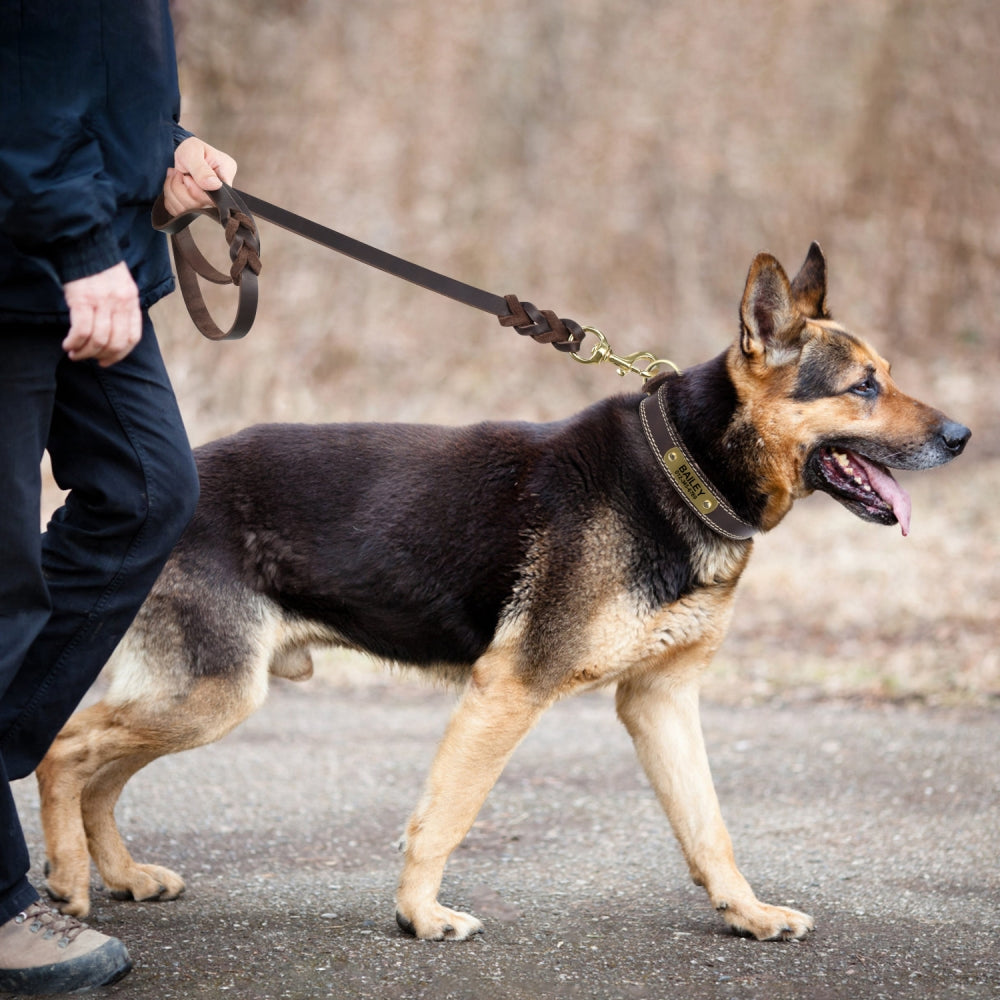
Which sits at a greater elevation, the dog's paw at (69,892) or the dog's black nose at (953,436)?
the dog's black nose at (953,436)

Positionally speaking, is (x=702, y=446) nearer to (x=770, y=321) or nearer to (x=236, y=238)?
(x=770, y=321)

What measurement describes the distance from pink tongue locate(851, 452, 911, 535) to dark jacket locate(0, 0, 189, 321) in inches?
91.7

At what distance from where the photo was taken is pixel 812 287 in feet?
13.7

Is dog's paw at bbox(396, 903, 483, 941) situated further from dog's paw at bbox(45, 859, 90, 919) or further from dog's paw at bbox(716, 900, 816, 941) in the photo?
dog's paw at bbox(45, 859, 90, 919)

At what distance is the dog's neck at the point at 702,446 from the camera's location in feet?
12.5

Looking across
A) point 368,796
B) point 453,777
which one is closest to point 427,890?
point 453,777

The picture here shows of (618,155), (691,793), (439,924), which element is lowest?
(439,924)

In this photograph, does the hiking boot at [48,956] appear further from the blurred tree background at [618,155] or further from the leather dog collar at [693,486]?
the blurred tree background at [618,155]

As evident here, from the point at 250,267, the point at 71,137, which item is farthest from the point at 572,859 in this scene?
the point at 71,137

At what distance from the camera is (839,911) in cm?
383

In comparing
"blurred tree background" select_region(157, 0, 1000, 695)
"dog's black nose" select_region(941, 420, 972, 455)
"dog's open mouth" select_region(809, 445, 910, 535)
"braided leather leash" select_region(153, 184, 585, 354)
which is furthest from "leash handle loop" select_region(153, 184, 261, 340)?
"blurred tree background" select_region(157, 0, 1000, 695)

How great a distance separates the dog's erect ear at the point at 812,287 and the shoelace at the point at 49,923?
290cm

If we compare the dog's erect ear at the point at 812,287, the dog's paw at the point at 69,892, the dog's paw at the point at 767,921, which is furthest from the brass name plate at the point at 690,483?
the dog's paw at the point at 69,892

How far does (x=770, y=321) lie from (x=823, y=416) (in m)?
0.35
